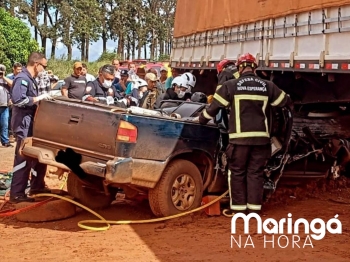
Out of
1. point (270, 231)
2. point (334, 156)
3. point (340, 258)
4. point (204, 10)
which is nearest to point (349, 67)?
point (334, 156)

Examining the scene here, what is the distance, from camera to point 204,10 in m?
12.7

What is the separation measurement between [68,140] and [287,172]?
269cm

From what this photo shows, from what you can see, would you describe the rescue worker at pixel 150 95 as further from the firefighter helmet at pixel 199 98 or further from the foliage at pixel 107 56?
the foliage at pixel 107 56

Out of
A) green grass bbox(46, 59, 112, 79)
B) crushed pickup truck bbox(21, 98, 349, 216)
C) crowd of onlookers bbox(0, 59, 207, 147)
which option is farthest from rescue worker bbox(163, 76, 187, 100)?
green grass bbox(46, 59, 112, 79)

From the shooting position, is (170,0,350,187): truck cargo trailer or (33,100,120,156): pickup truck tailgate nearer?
(33,100,120,156): pickup truck tailgate

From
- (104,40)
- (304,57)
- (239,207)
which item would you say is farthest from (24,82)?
(104,40)

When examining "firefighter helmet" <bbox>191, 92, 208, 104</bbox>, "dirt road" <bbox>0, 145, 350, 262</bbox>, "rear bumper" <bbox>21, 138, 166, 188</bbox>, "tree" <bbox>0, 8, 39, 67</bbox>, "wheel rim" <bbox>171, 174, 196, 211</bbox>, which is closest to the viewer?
"dirt road" <bbox>0, 145, 350, 262</bbox>

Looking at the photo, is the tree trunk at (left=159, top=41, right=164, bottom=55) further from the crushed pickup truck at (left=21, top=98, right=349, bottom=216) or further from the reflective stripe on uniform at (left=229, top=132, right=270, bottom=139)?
the reflective stripe on uniform at (left=229, top=132, right=270, bottom=139)

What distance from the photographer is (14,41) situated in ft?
73.8

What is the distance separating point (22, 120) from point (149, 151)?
1.97 m

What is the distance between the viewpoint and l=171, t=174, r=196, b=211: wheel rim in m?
6.23

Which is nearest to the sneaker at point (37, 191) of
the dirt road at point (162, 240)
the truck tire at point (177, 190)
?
the dirt road at point (162, 240)

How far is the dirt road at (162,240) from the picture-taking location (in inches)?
199

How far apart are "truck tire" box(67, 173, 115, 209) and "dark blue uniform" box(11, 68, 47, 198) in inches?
21.3
